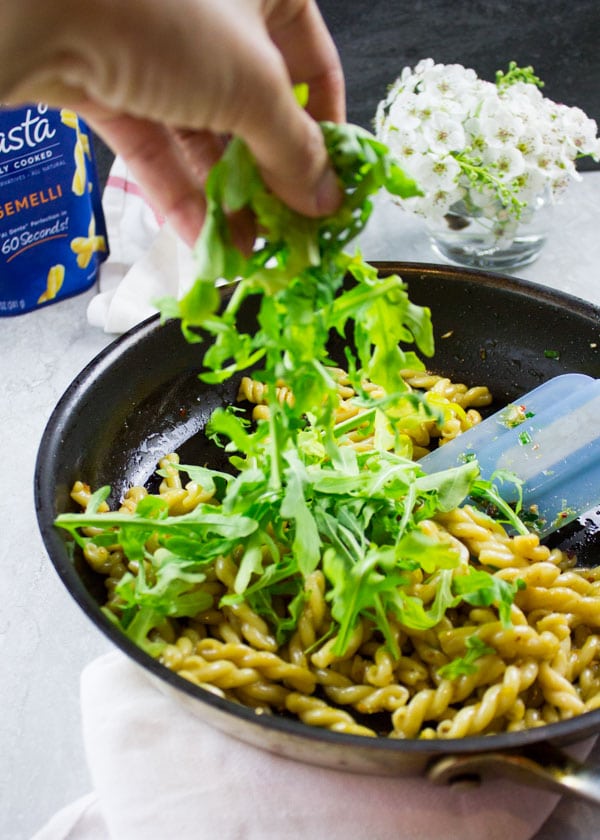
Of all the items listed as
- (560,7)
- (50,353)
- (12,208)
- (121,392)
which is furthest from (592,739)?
(560,7)

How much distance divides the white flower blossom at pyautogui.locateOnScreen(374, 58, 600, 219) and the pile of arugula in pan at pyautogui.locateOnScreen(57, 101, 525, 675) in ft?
2.26

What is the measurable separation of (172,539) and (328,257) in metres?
0.50

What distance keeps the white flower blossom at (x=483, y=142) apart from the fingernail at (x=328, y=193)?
973 mm

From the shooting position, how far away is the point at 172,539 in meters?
1.36

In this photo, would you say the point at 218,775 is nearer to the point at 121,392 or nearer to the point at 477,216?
the point at 121,392

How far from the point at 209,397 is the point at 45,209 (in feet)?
2.16

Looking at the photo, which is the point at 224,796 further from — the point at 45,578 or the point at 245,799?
the point at 45,578

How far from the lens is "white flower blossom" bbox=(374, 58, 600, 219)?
1987 millimetres

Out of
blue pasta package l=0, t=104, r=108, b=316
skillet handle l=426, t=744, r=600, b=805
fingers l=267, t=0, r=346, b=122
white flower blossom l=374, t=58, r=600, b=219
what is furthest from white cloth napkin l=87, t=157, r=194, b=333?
skillet handle l=426, t=744, r=600, b=805

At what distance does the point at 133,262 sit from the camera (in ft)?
7.54

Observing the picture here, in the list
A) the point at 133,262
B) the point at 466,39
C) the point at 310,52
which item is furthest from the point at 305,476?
the point at 466,39

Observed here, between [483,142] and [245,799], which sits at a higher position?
[483,142]

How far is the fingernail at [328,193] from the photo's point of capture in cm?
100

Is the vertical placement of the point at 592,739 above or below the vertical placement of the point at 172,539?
below
